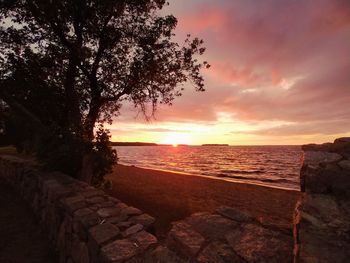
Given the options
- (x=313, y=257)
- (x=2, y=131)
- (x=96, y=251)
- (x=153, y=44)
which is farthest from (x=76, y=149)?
(x=2, y=131)

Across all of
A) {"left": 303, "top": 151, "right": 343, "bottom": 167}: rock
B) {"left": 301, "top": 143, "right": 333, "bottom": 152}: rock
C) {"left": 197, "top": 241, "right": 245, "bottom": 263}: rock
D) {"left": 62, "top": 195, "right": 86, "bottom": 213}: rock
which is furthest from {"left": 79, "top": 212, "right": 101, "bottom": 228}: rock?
{"left": 301, "top": 143, "right": 333, "bottom": 152}: rock

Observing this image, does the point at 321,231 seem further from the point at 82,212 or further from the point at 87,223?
the point at 82,212

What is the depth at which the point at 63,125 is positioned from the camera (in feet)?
46.3

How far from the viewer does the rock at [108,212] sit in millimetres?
6666

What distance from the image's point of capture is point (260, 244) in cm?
381

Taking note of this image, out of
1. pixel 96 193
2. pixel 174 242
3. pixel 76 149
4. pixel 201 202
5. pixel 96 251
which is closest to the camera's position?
pixel 174 242

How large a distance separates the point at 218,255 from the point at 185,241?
0.56 meters

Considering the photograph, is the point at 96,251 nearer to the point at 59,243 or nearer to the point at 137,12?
the point at 59,243

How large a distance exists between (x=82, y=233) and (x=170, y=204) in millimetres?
Answer: 8319

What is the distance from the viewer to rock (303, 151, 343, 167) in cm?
454

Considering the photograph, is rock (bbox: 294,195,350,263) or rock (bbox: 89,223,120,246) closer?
rock (bbox: 294,195,350,263)

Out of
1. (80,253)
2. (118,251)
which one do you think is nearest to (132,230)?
(118,251)

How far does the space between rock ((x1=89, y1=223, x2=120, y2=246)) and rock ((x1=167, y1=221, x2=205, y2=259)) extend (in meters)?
1.66

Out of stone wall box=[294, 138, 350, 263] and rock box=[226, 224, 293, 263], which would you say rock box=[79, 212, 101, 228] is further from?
stone wall box=[294, 138, 350, 263]
